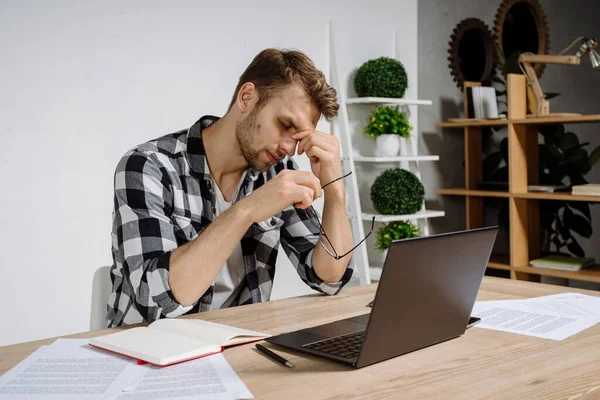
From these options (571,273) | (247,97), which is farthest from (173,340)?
(571,273)

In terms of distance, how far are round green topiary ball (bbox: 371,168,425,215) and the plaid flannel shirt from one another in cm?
142

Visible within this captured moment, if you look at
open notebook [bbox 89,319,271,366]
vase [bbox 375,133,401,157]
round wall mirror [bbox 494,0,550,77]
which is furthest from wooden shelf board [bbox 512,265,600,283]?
open notebook [bbox 89,319,271,366]

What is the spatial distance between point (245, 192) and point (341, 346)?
81 centimetres

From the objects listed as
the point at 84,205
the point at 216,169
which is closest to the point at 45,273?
the point at 84,205

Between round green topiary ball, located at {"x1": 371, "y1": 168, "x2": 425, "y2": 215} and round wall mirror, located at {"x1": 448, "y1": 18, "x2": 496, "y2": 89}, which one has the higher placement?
round wall mirror, located at {"x1": 448, "y1": 18, "x2": 496, "y2": 89}

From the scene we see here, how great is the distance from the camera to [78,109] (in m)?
2.54

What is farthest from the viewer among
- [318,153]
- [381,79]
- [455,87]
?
[455,87]

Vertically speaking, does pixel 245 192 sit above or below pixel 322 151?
below

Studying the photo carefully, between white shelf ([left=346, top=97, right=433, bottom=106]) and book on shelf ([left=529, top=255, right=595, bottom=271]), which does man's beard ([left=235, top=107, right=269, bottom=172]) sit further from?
book on shelf ([left=529, top=255, right=595, bottom=271])

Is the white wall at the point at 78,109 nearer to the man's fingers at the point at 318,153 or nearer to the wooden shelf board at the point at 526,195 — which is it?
the man's fingers at the point at 318,153

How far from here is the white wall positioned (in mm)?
2389

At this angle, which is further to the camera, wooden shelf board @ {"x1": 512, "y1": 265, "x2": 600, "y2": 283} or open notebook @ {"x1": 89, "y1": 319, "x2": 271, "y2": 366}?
wooden shelf board @ {"x1": 512, "y1": 265, "x2": 600, "y2": 283}

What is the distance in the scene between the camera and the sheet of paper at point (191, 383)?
2.91 ft

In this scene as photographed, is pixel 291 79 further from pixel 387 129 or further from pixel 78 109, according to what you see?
pixel 387 129
